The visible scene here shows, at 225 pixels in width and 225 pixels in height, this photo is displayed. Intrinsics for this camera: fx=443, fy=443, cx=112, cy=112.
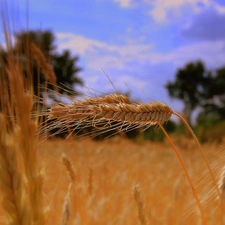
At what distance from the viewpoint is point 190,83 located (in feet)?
117

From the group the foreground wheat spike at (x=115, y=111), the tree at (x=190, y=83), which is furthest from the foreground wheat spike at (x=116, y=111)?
the tree at (x=190, y=83)

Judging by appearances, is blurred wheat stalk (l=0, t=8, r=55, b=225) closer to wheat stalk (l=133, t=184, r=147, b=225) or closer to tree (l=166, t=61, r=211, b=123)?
wheat stalk (l=133, t=184, r=147, b=225)

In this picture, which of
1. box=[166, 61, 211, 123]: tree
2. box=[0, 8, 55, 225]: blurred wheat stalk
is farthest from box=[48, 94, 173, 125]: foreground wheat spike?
box=[166, 61, 211, 123]: tree

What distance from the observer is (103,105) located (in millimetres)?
913

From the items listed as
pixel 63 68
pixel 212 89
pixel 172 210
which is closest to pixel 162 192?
pixel 172 210

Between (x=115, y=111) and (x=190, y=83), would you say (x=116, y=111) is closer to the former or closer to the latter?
(x=115, y=111)

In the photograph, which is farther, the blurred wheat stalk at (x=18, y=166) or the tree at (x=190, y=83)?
the tree at (x=190, y=83)

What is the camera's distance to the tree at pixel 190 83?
34094 mm

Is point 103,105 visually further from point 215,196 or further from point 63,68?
point 63,68

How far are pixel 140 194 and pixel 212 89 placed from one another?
1346 inches

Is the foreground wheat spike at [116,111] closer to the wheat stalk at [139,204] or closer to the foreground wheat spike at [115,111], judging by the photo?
the foreground wheat spike at [115,111]

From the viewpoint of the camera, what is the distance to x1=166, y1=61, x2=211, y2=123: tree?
112 ft

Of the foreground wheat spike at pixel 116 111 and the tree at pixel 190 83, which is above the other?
the tree at pixel 190 83

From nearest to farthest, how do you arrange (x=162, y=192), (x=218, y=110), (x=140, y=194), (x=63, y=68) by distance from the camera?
(x=140, y=194), (x=162, y=192), (x=63, y=68), (x=218, y=110)
